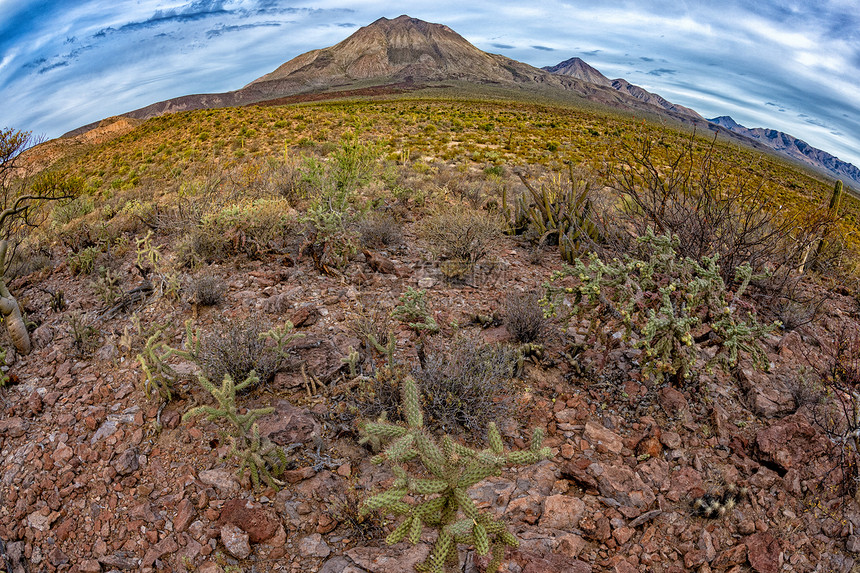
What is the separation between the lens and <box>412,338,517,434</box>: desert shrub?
3.11m

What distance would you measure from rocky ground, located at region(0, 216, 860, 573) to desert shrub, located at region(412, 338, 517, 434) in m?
0.19

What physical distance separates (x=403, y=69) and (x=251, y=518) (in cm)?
14027

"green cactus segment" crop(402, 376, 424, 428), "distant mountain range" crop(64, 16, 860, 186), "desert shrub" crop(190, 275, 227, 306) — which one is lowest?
"desert shrub" crop(190, 275, 227, 306)

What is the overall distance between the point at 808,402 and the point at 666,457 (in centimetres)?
129

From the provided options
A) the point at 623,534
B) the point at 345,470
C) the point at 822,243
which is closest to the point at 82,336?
the point at 345,470

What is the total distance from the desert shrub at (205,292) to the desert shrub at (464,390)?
2425 millimetres

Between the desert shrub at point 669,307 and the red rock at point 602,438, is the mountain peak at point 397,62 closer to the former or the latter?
the desert shrub at point 669,307

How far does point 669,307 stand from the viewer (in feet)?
10.4

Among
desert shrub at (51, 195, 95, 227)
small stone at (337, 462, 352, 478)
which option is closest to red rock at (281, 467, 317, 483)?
small stone at (337, 462, 352, 478)

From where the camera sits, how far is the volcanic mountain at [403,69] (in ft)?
350

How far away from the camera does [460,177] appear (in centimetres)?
1123

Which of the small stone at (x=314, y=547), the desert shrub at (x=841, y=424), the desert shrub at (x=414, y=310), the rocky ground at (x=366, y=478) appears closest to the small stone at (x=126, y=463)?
the rocky ground at (x=366, y=478)

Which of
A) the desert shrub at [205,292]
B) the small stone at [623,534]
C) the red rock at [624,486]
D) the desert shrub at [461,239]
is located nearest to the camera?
the small stone at [623,534]

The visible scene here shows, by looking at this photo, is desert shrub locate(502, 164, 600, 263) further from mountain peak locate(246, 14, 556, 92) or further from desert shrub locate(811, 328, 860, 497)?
mountain peak locate(246, 14, 556, 92)
